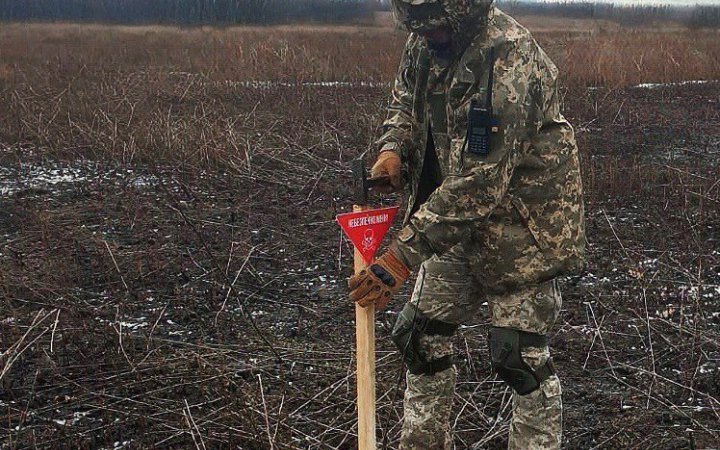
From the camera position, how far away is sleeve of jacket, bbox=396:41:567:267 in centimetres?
224

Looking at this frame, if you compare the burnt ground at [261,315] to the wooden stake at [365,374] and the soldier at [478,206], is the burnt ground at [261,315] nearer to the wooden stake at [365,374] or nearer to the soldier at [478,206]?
the wooden stake at [365,374]

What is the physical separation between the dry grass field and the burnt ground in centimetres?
2

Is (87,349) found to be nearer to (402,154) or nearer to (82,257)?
(82,257)

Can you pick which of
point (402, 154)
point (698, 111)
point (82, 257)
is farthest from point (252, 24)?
point (402, 154)

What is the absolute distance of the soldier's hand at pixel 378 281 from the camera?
2242 mm

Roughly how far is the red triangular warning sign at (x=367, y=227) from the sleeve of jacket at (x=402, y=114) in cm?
46

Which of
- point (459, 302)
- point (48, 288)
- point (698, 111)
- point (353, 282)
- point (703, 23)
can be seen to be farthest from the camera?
point (703, 23)

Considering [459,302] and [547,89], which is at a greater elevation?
[547,89]

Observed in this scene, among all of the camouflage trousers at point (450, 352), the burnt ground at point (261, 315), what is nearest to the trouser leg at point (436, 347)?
the camouflage trousers at point (450, 352)

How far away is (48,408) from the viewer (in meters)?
3.33

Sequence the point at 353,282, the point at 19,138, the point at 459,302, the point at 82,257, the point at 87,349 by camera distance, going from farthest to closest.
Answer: the point at 19,138 < the point at 82,257 < the point at 87,349 < the point at 459,302 < the point at 353,282

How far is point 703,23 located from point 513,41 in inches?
1512

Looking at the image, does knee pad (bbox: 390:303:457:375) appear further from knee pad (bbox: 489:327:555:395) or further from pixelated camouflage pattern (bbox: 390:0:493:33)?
pixelated camouflage pattern (bbox: 390:0:493:33)

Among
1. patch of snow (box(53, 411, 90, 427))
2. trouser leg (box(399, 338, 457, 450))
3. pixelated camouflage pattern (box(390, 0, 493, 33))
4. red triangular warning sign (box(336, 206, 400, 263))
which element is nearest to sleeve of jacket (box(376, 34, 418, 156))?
pixelated camouflage pattern (box(390, 0, 493, 33))
